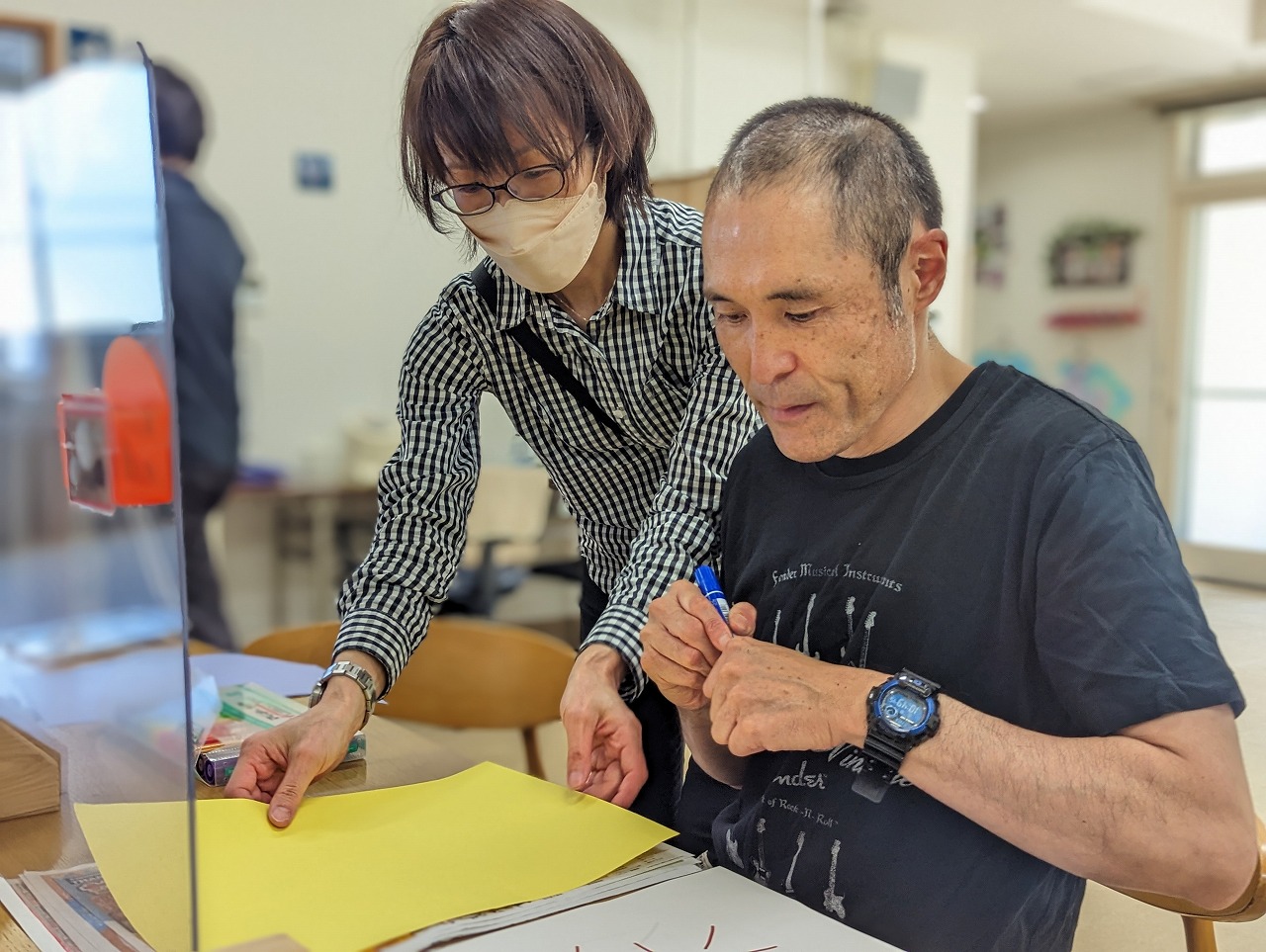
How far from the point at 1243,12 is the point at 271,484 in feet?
16.3

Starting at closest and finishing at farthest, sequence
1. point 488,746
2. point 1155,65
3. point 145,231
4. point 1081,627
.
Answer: point 145,231
point 1081,627
point 488,746
point 1155,65

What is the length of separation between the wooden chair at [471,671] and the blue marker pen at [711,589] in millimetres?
691

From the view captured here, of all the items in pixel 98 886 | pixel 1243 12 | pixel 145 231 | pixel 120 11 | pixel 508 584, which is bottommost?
pixel 508 584

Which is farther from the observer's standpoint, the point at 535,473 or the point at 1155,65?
the point at 1155,65

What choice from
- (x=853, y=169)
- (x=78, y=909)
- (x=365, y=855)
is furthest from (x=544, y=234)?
(x=78, y=909)

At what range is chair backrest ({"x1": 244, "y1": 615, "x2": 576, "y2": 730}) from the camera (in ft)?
5.38

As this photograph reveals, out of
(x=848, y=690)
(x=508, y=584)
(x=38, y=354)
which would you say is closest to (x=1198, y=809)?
(x=848, y=690)

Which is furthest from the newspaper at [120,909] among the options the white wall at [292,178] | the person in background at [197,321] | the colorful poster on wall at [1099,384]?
the colorful poster on wall at [1099,384]

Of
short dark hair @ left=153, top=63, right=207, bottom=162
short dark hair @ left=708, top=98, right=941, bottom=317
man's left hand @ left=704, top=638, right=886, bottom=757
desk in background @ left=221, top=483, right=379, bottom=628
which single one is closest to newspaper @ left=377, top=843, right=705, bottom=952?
man's left hand @ left=704, top=638, right=886, bottom=757

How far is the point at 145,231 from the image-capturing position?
67 centimetres

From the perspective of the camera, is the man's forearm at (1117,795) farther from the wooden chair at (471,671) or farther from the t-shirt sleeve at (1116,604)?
the wooden chair at (471,671)

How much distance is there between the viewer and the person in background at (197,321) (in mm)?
2395

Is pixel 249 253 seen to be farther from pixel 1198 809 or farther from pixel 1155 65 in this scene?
pixel 1155 65

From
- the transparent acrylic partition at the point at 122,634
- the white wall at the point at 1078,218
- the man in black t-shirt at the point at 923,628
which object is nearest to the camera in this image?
the transparent acrylic partition at the point at 122,634
